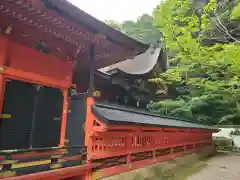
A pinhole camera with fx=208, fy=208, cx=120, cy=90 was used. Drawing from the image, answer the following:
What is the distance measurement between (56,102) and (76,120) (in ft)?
2.32

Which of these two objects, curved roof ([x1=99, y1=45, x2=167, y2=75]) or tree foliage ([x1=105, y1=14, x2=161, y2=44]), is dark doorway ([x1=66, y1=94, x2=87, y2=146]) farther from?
tree foliage ([x1=105, y1=14, x2=161, y2=44])

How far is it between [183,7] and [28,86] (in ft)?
17.0

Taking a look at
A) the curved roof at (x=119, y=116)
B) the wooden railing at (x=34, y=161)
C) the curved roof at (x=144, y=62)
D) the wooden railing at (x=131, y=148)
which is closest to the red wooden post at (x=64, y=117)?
the wooden railing at (x=34, y=161)

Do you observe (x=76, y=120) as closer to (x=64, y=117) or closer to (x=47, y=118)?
(x=64, y=117)

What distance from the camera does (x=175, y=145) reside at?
8.95m

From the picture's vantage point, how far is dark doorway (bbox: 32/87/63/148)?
4914 millimetres

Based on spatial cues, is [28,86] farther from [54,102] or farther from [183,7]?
[183,7]

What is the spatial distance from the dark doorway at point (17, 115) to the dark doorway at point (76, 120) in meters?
1.12

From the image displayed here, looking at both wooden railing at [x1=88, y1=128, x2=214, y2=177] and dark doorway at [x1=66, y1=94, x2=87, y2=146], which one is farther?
dark doorway at [x1=66, y1=94, x2=87, y2=146]

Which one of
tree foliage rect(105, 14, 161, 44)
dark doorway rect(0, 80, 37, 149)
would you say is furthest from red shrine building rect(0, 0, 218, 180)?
tree foliage rect(105, 14, 161, 44)

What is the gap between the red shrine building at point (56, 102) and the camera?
3.93 metres

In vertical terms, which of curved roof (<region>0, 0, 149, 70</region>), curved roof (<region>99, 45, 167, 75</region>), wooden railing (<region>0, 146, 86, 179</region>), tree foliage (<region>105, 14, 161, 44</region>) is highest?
tree foliage (<region>105, 14, 161, 44</region>)

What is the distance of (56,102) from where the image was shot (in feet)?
17.7

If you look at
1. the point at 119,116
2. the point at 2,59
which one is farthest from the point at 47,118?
the point at 119,116
